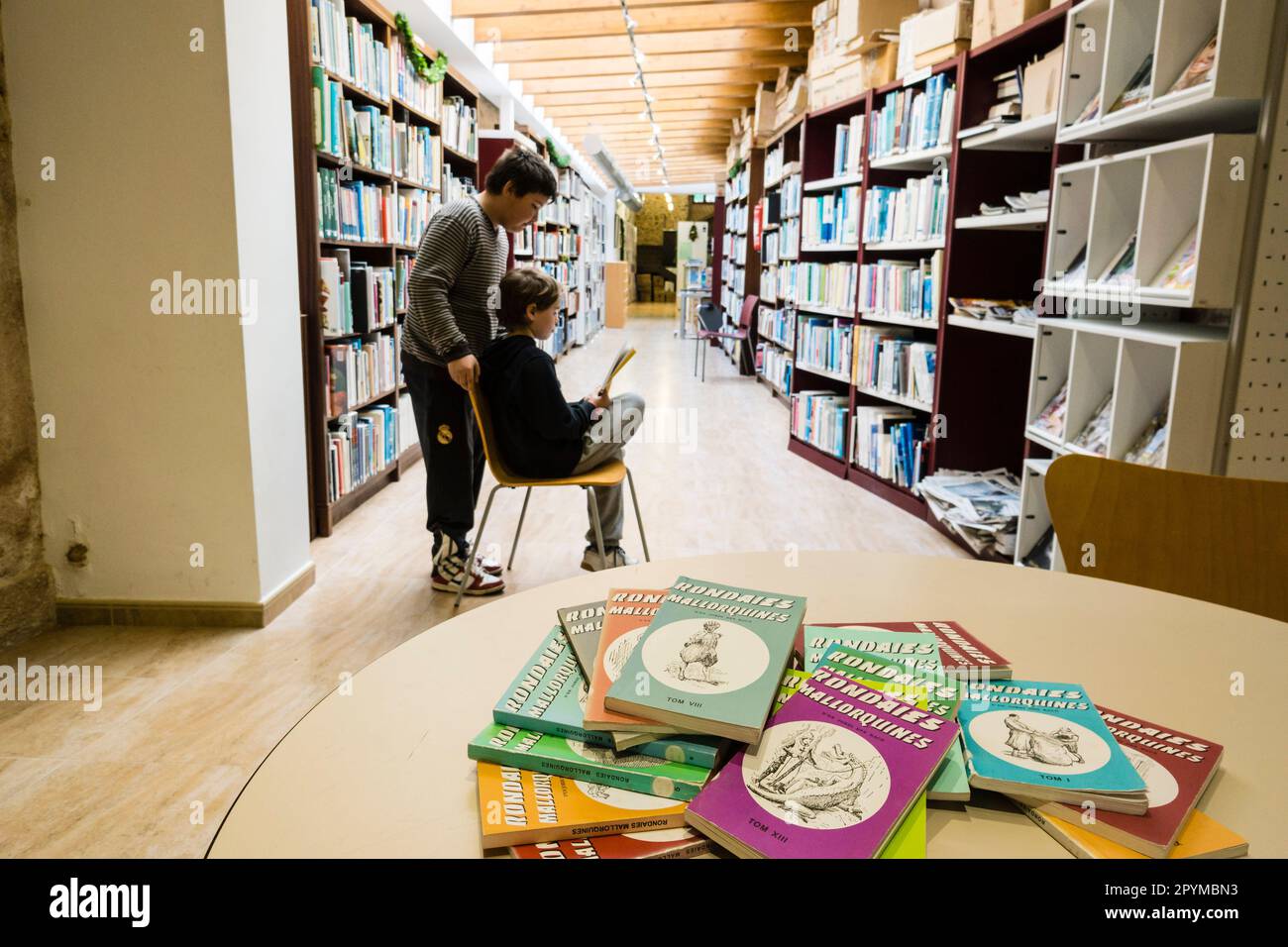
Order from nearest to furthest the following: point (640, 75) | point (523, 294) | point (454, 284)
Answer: point (523, 294) < point (454, 284) < point (640, 75)

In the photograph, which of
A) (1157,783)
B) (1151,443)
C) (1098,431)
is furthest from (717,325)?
(1157,783)

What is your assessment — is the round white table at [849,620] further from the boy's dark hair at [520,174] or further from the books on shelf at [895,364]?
the books on shelf at [895,364]

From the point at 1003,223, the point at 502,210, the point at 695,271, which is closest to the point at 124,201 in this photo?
the point at 502,210

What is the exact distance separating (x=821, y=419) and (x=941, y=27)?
2162 millimetres

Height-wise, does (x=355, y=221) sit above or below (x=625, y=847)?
above

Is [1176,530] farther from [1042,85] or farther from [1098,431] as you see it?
[1042,85]

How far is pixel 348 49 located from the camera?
12.5ft

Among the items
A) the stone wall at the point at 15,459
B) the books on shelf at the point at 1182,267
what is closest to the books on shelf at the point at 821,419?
the books on shelf at the point at 1182,267

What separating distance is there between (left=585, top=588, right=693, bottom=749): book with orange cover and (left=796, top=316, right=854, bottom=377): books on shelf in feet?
13.6

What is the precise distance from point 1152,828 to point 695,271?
1959 cm

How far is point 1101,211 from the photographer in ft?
8.36

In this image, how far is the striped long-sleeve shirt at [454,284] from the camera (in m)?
2.87

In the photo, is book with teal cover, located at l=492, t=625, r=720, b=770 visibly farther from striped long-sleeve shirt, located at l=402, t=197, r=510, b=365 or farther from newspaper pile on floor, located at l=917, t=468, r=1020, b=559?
newspaper pile on floor, located at l=917, t=468, r=1020, b=559
